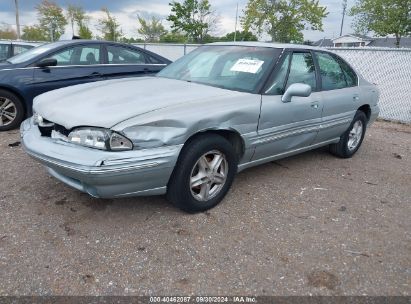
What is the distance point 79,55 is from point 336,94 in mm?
4024

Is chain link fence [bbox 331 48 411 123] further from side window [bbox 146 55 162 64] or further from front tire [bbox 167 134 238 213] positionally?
front tire [bbox 167 134 238 213]

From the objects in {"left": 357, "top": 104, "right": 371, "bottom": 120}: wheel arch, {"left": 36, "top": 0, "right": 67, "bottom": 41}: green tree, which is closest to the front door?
{"left": 357, "top": 104, "right": 371, "bottom": 120}: wheel arch

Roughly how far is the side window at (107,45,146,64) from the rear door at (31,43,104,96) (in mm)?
193

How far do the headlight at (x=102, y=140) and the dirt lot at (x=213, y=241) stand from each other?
28.3 inches

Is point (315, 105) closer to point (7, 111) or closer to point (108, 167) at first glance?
point (108, 167)

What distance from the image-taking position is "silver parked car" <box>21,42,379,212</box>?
2.54m

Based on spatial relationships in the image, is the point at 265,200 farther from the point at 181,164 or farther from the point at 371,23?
the point at 371,23

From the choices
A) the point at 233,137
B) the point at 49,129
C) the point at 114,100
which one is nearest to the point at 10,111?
the point at 49,129

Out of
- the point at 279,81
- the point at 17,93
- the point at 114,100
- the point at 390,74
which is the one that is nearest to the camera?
the point at 114,100

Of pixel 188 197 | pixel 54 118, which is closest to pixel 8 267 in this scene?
pixel 54 118

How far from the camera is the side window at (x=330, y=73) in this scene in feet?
13.7

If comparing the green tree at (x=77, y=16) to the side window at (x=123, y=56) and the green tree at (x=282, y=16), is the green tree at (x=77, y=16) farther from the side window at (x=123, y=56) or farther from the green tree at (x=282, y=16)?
the side window at (x=123, y=56)

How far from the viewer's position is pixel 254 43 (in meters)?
3.98

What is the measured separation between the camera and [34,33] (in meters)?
38.9
